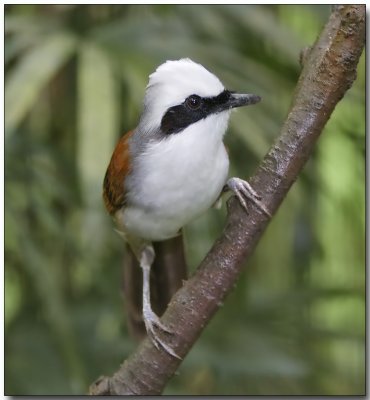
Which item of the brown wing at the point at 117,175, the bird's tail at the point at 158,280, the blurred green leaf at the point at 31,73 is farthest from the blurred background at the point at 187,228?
the brown wing at the point at 117,175

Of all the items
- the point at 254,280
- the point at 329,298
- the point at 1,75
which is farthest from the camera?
the point at 254,280

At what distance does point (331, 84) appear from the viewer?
50.5 inches

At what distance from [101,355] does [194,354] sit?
25 cm

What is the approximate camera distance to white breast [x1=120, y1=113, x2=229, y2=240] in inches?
53.6

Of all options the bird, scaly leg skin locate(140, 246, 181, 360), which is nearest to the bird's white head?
the bird

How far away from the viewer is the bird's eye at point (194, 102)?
1.33 meters

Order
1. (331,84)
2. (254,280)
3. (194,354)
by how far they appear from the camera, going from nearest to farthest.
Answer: (331,84) < (194,354) < (254,280)

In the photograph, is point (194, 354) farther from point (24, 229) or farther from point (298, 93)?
point (298, 93)

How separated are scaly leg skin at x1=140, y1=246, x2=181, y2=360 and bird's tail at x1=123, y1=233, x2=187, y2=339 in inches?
1.3

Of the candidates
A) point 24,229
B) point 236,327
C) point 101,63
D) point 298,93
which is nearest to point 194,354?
point 236,327

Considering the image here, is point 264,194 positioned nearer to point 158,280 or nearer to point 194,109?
point 194,109

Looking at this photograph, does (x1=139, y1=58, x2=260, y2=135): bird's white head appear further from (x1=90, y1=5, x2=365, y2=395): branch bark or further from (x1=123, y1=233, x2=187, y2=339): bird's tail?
(x1=123, y1=233, x2=187, y2=339): bird's tail

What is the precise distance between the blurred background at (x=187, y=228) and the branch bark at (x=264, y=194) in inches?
15.7

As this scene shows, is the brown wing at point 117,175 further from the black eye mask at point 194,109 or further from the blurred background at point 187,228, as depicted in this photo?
the blurred background at point 187,228
